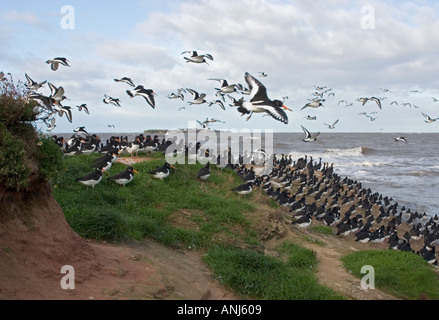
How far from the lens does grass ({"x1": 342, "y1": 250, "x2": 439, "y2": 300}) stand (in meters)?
8.46

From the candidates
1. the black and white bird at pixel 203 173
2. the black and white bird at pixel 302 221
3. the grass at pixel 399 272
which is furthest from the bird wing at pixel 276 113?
the black and white bird at pixel 302 221

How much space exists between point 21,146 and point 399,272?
8.09 m

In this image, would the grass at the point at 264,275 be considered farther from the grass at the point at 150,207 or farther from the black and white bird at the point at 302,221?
the black and white bird at the point at 302,221

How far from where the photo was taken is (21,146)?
6.52m

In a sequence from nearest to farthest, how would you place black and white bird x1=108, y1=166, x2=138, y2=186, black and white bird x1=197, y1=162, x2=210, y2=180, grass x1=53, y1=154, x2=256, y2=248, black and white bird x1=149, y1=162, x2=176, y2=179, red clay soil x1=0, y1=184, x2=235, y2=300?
red clay soil x1=0, y1=184, x2=235, y2=300 < grass x1=53, y1=154, x2=256, y2=248 < black and white bird x1=108, y1=166, x2=138, y2=186 < black and white bird x1=149, y1=162, x2=176, y2=179 < black and white bird x1=197, y1=162, x2=210, y2=180

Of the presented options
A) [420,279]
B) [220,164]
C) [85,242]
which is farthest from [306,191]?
[85,242]

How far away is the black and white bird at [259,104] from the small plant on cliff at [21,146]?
4.74m

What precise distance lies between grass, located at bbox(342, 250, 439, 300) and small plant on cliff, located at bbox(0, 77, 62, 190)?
680 centimetres

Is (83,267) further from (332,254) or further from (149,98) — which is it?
(149,98)

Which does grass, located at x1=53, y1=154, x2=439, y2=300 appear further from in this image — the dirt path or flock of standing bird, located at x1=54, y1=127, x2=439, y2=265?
flock of standing bird, located at x1=54, y1=127, x2=439, y2=265

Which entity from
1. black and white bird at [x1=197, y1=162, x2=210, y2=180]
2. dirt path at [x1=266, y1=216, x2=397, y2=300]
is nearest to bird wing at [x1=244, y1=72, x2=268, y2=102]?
dirt path at [x1=266, y1=216, x2=397, y2=300]

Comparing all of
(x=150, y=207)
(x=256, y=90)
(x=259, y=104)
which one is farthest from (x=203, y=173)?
(x=259, y=104)
